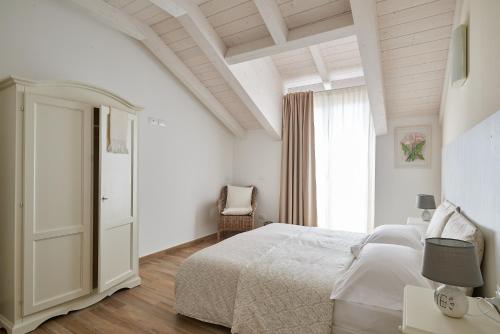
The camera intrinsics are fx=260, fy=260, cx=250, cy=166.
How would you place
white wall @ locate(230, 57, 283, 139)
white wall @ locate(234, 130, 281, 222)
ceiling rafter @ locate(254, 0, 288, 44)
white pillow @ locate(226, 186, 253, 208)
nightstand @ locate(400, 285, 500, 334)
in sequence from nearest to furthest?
nightstand @ locate(400, 285, 500, 334), ceiling rafter @ locate(254, 0, 288, 44), white wall @ locate(230, 57, 283, 139), white pillow @ locate(226, 186, 253, 208), white wall @ locate(234, 130, 281, 222)

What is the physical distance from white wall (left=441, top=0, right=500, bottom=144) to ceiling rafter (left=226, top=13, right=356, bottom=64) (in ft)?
2.90

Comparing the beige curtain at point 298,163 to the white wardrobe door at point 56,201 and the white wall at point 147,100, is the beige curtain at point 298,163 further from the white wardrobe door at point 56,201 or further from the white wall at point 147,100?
the white wardrobe door at point 56,201

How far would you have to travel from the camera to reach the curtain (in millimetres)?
4027

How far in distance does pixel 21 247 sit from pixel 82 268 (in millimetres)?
Answer: 498

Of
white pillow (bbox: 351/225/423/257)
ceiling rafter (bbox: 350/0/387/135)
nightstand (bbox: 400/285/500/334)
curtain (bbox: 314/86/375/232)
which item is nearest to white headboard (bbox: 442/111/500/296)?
nightstand (bbox: 400/285/500/334)

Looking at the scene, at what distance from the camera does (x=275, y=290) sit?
1.68 meters

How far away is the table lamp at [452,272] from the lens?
910mm

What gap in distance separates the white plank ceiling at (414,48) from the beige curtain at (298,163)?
1291mm

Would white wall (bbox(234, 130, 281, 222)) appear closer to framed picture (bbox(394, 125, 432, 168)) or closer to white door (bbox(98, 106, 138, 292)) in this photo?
framed picture (bbox(394, 125, 432, 168))

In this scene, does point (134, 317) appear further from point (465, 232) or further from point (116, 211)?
point (465, 232)

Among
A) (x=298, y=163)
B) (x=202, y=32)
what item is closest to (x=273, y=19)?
(x=202, y=32)

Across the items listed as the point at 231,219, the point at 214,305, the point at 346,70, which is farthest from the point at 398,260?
the point at 346,70

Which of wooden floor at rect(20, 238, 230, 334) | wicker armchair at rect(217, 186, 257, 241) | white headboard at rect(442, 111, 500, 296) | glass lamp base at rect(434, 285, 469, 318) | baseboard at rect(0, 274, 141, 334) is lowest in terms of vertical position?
wooden floor at rect(20, 238, 230, 334)

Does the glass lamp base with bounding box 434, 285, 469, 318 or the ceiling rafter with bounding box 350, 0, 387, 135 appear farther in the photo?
the ceiling rafter with bounding box 350, 0, 387, 135
